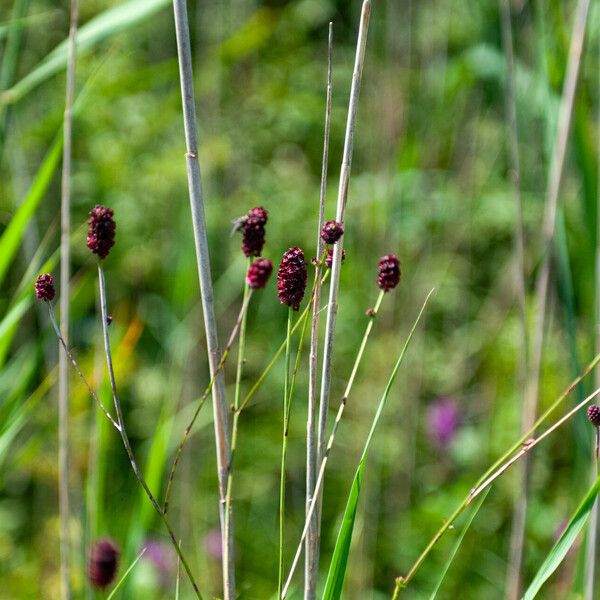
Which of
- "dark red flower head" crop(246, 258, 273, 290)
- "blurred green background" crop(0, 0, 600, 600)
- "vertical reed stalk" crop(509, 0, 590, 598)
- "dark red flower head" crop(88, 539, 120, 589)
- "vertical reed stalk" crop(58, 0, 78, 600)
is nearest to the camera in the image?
"dark red flower head" crop(246, 258, 273, 290)

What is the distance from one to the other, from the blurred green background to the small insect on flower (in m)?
0.56

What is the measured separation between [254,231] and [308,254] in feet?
5.78

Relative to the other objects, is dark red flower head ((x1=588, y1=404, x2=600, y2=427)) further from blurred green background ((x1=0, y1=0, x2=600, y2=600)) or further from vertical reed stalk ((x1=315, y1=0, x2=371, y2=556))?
blurred green background ((x1=0, y1=0, x2=600, y2=600))

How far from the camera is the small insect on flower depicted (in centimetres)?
56

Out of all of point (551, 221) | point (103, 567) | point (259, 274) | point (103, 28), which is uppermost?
point (103, 28)

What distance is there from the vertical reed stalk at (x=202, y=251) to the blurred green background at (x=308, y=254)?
477 mm

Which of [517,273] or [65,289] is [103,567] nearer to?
[65,289]

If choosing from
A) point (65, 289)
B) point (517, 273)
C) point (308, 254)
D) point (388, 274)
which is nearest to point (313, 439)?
point (388, 274)

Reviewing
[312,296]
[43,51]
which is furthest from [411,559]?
[43,51]

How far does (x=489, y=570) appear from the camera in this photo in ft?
5.69

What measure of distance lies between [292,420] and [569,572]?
84cm

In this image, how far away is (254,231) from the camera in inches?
22.4

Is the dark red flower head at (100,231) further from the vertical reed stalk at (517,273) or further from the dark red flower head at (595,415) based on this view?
the vertical reed stalk at (517,273)

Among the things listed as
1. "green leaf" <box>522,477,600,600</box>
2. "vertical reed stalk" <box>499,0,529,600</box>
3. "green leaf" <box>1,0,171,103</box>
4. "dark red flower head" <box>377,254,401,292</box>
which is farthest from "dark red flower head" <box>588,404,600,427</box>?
"green leaf" <box>1,0,171,103</box>
